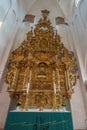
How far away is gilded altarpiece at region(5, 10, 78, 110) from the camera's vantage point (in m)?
6.80

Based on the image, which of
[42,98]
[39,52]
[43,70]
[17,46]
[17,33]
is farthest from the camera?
[17,33]

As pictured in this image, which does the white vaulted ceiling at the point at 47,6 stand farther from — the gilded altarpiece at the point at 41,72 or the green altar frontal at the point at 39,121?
the green altar frontal at the point at 39,121

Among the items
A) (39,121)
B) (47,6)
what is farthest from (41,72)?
(47,6)

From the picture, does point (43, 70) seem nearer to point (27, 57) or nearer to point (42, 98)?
point (27, 57)

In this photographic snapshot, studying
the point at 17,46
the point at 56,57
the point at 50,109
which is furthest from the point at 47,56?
the point at 50,109

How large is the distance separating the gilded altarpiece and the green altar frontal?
0.54m

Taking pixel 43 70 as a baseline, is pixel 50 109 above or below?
below

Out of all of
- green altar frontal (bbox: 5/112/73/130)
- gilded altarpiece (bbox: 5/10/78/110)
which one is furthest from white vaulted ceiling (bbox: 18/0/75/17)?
green altar frontal (bbox: 5/112/73/130)

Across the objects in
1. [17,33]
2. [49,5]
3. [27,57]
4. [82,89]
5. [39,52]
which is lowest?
[82,89]

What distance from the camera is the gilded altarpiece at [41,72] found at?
680cm

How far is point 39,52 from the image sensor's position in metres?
8.84

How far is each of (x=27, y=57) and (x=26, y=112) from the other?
11.7 ft

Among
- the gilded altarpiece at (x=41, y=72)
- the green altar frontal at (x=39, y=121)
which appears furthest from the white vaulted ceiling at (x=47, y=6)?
the green altar frontal at (x=39, y=121)

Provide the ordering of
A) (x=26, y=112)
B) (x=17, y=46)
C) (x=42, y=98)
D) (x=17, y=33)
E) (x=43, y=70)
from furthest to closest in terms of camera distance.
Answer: (x=17, y=33), (x=17, y=46), (x=43, y=70), (x=42, y=98), (x=26, y=112)
